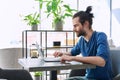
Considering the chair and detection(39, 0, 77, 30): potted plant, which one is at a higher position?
detection(39, 0, 77, 30): potted plant

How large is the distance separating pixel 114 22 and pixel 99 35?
3419mm

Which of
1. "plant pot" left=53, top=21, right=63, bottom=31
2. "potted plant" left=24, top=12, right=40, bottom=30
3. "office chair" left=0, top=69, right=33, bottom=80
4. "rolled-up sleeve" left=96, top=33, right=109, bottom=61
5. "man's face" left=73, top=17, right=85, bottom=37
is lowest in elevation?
"office chair" left=0, top=69, right=33, bottom=80

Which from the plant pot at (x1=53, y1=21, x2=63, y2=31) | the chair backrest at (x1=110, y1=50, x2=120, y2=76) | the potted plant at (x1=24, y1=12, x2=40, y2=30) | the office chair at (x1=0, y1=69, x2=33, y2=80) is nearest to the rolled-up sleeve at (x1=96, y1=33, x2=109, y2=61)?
the chair backrest at (x1=110, y1=50, x2=120, y2=76)

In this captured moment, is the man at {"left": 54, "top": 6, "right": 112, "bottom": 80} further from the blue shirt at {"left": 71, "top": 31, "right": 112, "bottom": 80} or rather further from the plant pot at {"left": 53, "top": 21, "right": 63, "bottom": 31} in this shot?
the plant pot at {"left": 53, "top": 21, "right": 63, "bottom": 31}

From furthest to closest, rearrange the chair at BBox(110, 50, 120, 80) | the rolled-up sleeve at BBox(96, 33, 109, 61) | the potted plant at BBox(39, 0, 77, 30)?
1. the potted plant at BBox(39, 0, 77, 30)
2. the chair at BBox(110, 50, 120, 80)
3. the rolled-up sleeve at BBox(96, 33, 109, 61)

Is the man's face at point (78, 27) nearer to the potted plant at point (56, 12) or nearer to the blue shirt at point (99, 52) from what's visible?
the blue shirt at point (99, 52)

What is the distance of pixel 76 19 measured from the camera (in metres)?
2.40

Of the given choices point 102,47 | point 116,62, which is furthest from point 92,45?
point 116,62

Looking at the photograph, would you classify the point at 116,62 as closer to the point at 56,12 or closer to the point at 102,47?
the point at 102,47

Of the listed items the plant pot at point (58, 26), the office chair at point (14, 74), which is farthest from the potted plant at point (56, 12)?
the office chair at point (14, 74)

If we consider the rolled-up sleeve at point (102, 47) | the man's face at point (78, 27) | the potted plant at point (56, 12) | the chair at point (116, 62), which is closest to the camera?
the rolled-up sleeve at point (102, 47)

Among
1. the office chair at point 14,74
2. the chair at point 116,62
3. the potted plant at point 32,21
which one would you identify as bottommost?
the office chair at point 14,74

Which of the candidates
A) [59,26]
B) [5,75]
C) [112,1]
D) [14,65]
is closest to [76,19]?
[5,75]

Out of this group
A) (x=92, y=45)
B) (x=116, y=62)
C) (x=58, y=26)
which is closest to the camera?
(x=92, y=45)
